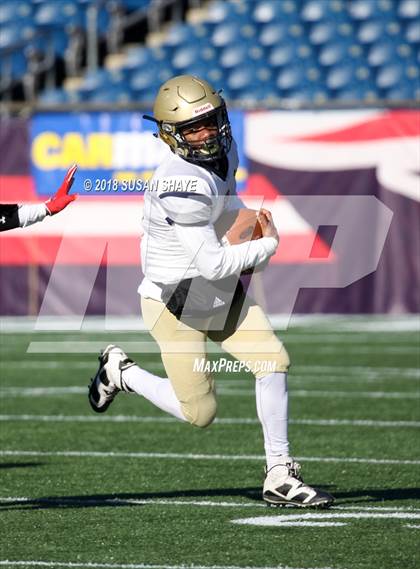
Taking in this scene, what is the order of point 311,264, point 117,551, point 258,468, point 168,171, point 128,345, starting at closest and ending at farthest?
point 117,551 → point 168,171 → point 258,468 → point 128,345 → point 311,264

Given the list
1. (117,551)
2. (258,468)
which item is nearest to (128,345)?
(258,468)

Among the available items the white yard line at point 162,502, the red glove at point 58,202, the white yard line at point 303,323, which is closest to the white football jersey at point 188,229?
the red glove at point 58,202

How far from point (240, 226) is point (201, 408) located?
0.70 m

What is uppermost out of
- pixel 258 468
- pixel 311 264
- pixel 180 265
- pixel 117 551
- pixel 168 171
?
pixel 168 171

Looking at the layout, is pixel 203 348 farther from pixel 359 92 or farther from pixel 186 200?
pixel 359 92

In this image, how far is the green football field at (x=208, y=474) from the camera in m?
4.29

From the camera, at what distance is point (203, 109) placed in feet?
16.3

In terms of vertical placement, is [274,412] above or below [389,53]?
above

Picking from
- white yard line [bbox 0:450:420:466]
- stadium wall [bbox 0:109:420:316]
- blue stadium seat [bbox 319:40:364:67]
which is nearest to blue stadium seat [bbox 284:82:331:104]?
blue stadium seat [bbox 319:40:364:67]

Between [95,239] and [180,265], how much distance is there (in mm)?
8233

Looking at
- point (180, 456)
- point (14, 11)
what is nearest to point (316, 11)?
point (14, 11)

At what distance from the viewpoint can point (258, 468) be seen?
6082mm

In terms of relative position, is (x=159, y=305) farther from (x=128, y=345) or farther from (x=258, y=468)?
(x=128, y=345)

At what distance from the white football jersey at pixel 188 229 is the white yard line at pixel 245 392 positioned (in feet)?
12.0
